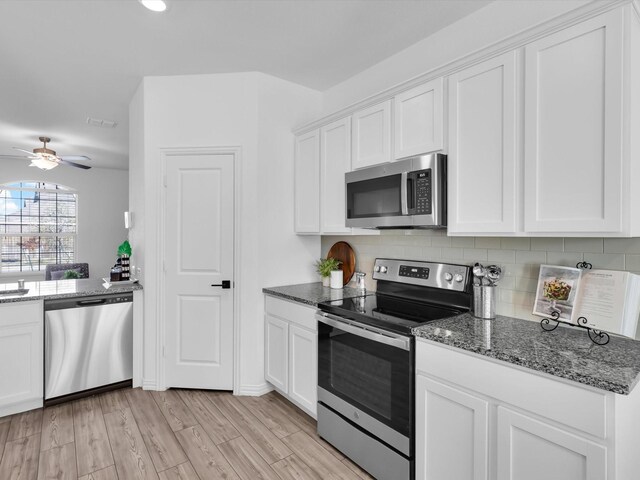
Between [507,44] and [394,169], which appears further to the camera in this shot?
[394,169]

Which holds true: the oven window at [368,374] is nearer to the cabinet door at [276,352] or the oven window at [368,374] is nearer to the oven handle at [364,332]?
the oven handle at [364,332]

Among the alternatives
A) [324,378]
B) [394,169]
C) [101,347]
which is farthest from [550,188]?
[101,347]

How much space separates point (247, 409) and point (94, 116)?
12.1 ft

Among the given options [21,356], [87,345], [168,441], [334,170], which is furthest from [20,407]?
[334,170]

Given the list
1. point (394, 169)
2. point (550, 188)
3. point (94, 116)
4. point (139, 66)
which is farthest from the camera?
point (94, 116)

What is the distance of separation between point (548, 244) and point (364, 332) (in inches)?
41.6

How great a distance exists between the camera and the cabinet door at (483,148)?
167 centimetres

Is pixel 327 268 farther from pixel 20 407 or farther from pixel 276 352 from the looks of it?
pixel 20 407

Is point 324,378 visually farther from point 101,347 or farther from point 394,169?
point 101,347

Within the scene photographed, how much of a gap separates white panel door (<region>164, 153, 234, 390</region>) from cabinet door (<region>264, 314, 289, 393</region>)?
319 mm

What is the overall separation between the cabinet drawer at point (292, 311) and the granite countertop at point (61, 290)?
1195 mm

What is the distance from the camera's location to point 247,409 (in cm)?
Answer: 273

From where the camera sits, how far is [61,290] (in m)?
2.93

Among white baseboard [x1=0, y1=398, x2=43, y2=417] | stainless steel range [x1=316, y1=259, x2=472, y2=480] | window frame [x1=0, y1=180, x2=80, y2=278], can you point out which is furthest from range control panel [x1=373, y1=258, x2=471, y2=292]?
window frame [x1=0, y1=180, x2=80, y2=278]
